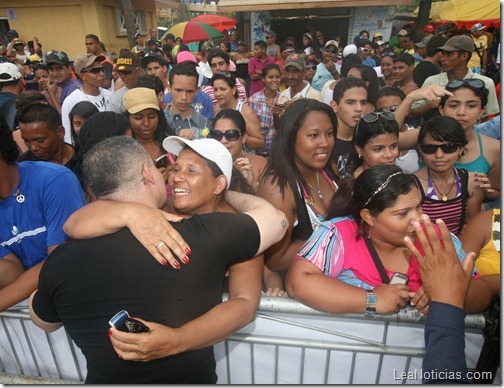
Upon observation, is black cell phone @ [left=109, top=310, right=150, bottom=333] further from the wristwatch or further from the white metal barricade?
the wristwatch

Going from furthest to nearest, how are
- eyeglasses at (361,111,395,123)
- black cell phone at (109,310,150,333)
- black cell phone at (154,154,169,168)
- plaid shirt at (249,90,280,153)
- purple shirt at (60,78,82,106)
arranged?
1. purple shirt at (60,78,82,106)
2. plaid shirt at (249,90,280,153)
3. black cell phone at (154,154,169,168)
4. eyeglasses at (361,111,395,123)
5. black cell phone at (109,310,150,333)

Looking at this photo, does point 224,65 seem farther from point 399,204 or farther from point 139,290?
point 139,290

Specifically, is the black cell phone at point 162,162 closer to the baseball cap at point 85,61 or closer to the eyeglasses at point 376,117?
the eyeglasses at point 376,117

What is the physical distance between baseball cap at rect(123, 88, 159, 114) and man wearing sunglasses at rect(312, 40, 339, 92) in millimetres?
4550

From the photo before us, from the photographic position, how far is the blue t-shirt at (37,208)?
7.59ft

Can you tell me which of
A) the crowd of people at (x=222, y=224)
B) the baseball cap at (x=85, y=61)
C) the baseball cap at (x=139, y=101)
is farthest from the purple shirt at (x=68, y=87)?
the baseball cap at (x=139, y=101)

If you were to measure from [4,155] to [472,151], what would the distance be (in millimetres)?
3606

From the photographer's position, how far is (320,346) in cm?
199

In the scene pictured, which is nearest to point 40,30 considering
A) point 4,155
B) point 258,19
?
point 258,19

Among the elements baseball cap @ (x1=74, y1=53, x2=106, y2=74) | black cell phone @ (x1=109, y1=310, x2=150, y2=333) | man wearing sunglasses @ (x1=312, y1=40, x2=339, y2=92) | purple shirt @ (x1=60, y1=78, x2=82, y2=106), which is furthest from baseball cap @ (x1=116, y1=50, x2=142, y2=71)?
black cell phone @ (x1=109, y1=310, x2=150, y2=333)

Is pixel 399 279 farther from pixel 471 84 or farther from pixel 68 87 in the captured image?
pixel 68 87

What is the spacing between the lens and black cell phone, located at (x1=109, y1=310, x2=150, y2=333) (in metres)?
1.43

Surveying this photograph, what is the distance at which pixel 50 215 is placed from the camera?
91.4 inches

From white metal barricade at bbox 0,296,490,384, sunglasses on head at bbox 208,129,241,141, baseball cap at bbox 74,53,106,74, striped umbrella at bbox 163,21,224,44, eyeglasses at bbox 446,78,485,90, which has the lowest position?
white metal barricade at bbox 0,296,490,384
